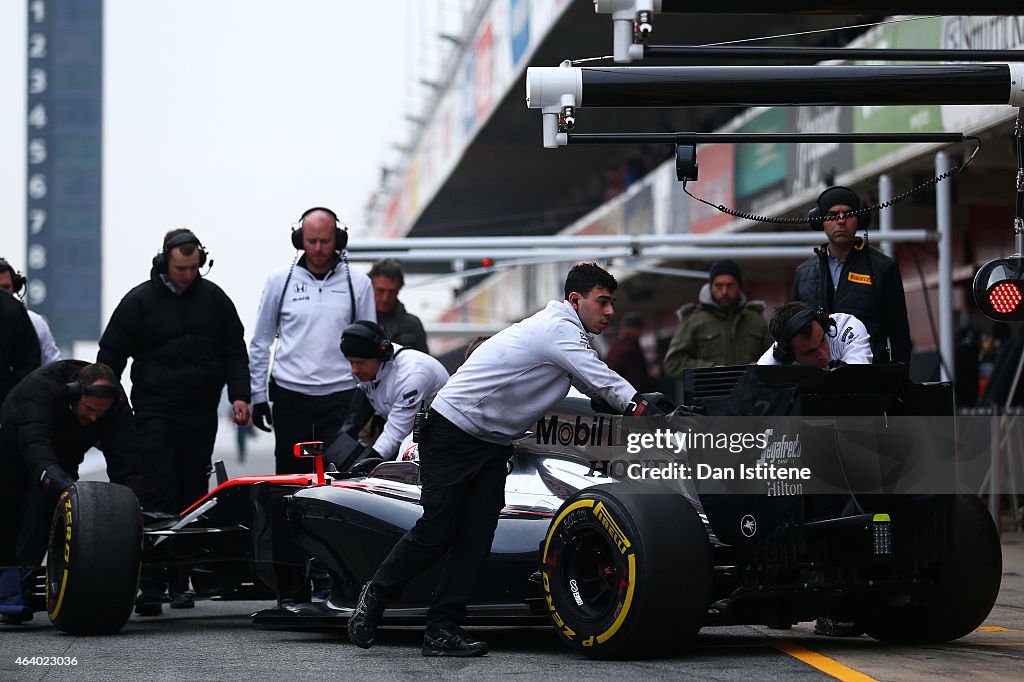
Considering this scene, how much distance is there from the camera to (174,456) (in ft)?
30.8

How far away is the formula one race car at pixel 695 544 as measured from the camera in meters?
6.24

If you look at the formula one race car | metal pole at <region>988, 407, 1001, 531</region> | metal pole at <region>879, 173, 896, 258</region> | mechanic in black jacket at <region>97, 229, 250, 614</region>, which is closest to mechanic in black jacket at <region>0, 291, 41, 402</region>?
mechanic in black jacket at <region>97, 229, 250, 614</region>

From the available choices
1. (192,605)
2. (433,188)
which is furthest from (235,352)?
(433,188)

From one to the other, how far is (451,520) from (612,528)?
0.82 m

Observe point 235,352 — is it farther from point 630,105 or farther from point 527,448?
point 630,105

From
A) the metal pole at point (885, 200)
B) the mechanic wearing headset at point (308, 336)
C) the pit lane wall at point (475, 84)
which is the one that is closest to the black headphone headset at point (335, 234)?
the mechanic wearing headset at point (308, 336)

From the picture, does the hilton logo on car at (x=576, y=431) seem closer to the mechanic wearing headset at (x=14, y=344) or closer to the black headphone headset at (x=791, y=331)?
the black headphone headset at (x=791, y=331)

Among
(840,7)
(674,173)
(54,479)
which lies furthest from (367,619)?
(674,173)

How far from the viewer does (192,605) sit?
9.42 meters

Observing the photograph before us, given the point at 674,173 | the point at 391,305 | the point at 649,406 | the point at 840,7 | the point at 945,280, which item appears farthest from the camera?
the point at 674,173

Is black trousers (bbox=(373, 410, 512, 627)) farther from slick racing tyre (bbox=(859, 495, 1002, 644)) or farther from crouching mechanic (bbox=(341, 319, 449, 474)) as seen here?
slick racing tyre (bbox=(859, 495, 1002, 644))

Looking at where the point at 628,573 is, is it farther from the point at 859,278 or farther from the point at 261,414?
the point at 261,414

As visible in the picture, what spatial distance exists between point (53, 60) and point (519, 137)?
283 ft

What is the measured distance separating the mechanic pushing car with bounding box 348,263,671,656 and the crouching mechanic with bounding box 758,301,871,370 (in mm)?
665
